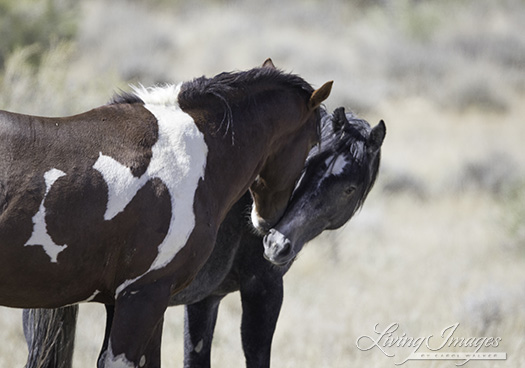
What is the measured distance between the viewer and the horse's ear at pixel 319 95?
3.40 meters

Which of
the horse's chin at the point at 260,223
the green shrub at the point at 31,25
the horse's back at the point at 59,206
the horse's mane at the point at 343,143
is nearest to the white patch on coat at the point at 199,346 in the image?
the horse's chin at the point at 260,223

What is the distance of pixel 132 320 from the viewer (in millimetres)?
2834

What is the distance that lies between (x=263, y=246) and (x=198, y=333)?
0.68 m

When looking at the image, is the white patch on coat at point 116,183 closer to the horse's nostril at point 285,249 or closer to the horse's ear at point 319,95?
the horse's nostril at point 285,249

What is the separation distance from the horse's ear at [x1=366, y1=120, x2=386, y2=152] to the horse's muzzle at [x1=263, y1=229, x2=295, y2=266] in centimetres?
71

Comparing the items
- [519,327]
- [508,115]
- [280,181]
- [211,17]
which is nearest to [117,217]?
[280,181]

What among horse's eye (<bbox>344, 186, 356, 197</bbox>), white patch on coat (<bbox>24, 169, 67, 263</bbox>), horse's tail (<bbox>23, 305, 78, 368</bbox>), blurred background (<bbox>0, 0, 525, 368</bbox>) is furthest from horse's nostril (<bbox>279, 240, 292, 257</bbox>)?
blurred background (<bbox>0, 0, 525, 368</bbox>)

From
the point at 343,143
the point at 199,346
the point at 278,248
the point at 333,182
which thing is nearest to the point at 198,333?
the point at 199,346

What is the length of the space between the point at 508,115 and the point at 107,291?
14355 mm

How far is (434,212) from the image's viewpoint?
1099cm

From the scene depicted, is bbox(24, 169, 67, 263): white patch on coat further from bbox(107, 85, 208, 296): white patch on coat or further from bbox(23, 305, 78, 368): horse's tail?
bbox(23, 305, 78, 368): horse's tail

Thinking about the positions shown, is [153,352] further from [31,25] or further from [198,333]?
[31,25]

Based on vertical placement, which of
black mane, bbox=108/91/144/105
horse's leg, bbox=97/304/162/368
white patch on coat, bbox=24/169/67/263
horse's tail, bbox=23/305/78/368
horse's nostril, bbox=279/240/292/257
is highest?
black mane, bbox=108/91/144/105

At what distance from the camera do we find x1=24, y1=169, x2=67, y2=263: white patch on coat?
8.73 ft
